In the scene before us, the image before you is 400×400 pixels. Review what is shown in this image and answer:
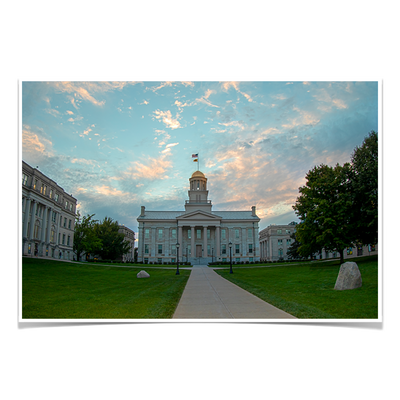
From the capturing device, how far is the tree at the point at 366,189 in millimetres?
11980

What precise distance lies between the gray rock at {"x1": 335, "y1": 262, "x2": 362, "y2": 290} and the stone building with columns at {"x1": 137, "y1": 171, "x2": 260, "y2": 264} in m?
49.4

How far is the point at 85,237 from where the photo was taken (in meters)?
10.6

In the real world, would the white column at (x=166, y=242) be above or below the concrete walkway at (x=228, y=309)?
below

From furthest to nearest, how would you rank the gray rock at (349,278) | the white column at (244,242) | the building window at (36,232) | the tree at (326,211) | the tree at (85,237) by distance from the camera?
the white column at (244,242) < the tree at (326,211) < the gray rock at (349,278) < the tree at (85,237) < the building window at (36,232)

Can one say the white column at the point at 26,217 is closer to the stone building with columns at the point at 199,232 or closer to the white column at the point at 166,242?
the stone building with columns at the point at 199,232

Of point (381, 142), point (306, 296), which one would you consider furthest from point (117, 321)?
point (381, 142)

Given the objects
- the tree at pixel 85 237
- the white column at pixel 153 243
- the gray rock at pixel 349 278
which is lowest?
the white column at pixel 153 243

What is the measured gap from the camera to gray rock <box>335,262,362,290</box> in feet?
35.2

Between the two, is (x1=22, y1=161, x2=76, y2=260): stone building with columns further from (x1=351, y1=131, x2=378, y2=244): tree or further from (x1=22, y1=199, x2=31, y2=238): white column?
(x1=351, y1=131, x2=378, y2=244): tree

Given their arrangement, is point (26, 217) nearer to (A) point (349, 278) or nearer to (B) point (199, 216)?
(A) point (349, 278)

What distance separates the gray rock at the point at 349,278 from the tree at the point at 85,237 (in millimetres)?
9889

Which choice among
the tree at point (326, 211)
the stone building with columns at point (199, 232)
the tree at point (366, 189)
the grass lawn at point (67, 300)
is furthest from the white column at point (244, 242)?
the grass lawn at point (67, 300)

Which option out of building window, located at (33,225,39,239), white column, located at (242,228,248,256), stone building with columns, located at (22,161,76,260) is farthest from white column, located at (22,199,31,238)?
white column, located at (242,228,248,256)
